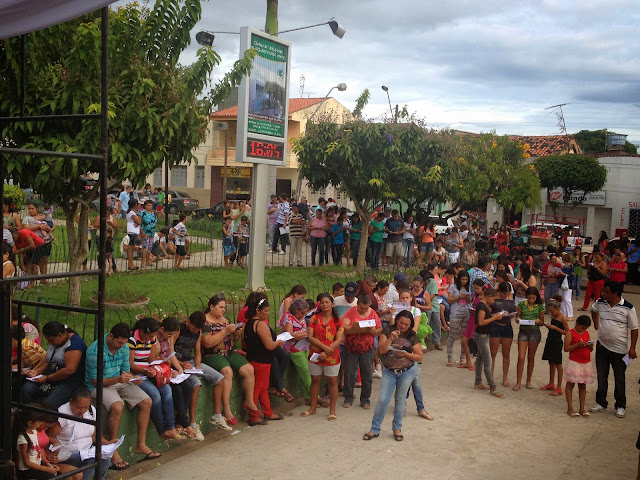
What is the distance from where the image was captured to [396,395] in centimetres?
834

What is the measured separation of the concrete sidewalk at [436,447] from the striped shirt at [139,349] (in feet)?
3.35

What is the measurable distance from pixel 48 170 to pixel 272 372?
3.83 m

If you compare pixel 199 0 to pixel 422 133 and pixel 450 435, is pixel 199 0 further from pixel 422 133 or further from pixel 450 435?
pixel 422 133

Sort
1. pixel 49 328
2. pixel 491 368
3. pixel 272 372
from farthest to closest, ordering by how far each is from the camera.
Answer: pixel 491 368 < pixel 272 372 < pixel 49 328

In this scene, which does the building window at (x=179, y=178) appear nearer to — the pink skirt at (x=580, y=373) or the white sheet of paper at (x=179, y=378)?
the pink skirt at (x=580, y=373)

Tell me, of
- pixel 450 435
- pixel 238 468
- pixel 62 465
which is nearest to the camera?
pixel 62 465

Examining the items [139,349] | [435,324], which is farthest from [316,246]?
[139,349]

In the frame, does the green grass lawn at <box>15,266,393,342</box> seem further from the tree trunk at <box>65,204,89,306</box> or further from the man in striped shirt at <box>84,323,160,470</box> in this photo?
the man in striped shirt at <box>84,323,160,470</box>

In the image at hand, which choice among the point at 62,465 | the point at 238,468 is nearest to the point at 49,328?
the point at 62,465

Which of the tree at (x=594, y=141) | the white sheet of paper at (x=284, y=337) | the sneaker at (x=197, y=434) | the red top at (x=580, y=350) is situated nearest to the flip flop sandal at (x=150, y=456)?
the sneaker at (x=197, y=434)

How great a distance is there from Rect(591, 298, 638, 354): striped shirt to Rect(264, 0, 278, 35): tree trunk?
8057mm

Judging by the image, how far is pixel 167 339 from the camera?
7418mm

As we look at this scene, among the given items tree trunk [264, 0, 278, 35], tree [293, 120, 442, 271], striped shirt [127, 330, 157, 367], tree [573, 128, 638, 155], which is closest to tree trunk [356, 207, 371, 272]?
tree [293, 120, 442, 271]

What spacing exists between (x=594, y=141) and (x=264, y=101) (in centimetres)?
7446
